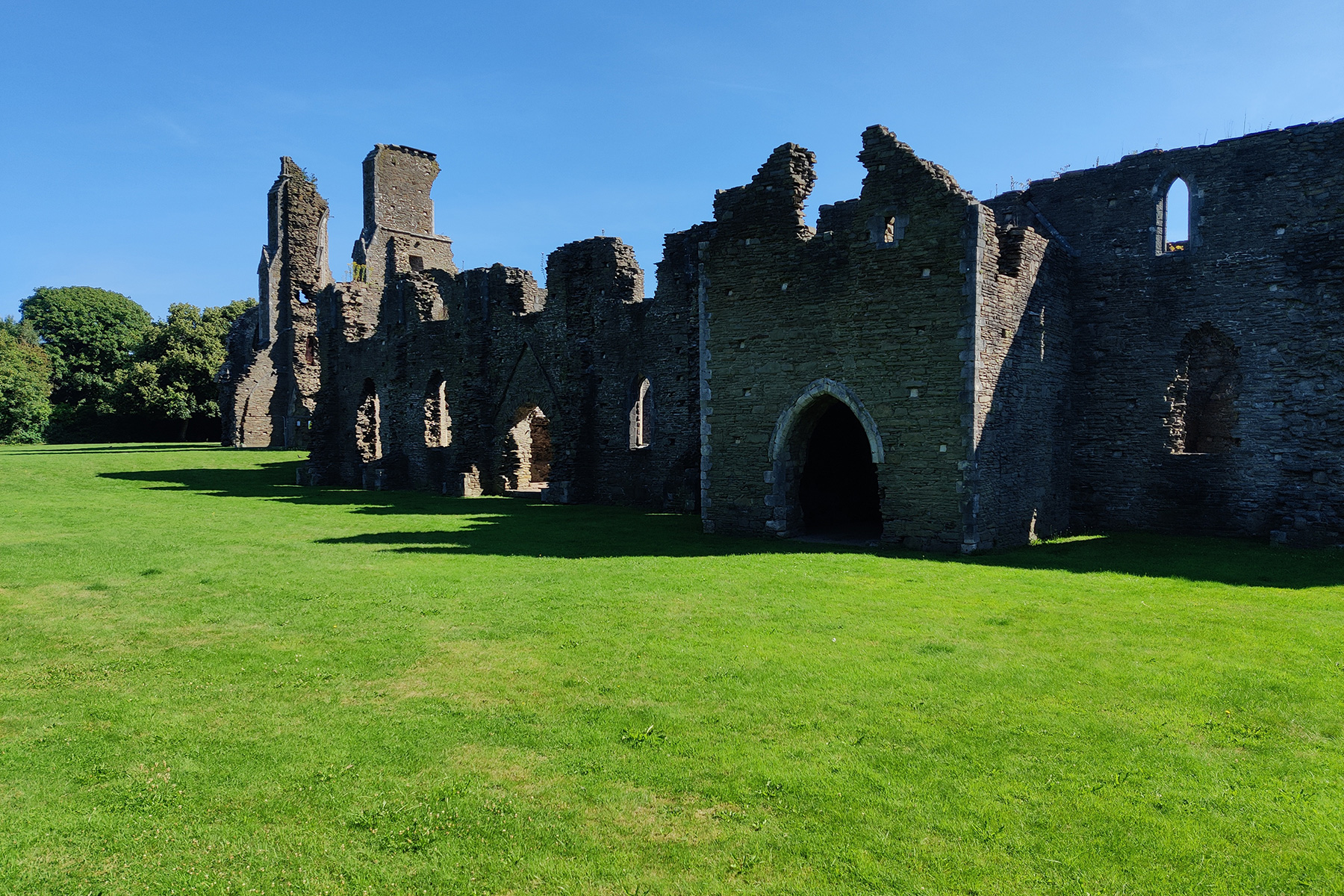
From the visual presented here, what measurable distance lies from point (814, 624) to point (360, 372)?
97.9 feet

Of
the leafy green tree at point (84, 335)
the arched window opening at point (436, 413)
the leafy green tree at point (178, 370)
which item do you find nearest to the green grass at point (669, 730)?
the arched window opening at point (436, 413)

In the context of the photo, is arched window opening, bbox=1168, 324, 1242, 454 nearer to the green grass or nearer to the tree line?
the green grass

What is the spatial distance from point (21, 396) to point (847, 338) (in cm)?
6272

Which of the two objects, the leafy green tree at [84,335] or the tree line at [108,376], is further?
the leafy green tree at [84,335]

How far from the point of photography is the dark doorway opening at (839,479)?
1966cm

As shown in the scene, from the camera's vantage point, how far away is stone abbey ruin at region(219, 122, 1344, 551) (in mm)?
15523

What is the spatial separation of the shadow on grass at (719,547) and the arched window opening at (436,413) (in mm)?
8143

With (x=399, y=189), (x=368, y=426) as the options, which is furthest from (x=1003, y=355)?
(x=399, y=189)

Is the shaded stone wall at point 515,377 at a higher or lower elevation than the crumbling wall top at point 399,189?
lower

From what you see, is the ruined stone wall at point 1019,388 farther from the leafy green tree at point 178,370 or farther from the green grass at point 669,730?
the leafy green tree at point 178,370

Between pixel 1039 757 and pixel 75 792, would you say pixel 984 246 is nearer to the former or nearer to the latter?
pixel 1039 757

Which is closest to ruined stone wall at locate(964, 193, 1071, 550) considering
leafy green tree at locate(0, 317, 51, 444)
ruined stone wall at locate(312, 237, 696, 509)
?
ruined stone wall at locate(312, 237, 696, 509)

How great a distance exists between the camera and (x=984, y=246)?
1520 cm

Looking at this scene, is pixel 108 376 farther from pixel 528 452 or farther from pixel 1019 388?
pixel 1019 388
